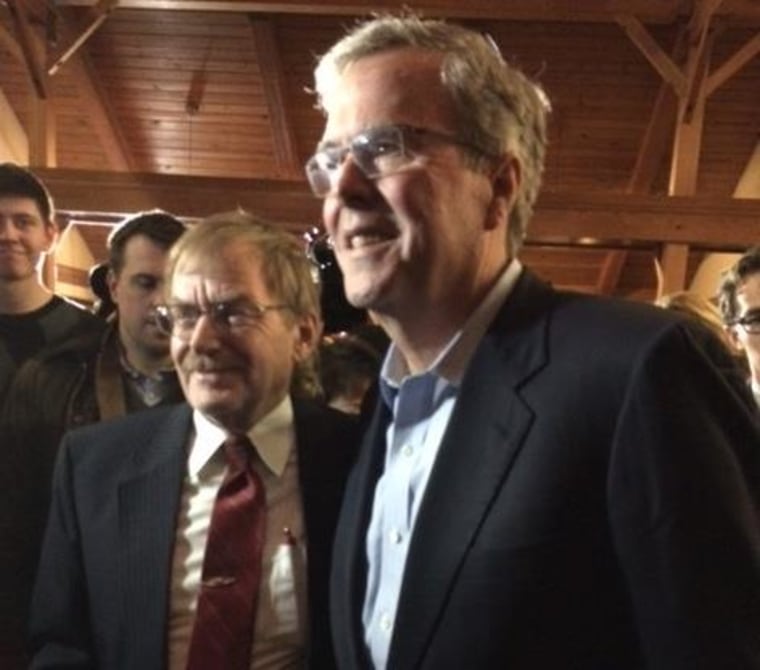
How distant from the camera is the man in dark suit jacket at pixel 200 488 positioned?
1490 millimetres

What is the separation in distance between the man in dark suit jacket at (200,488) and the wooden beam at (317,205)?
5072 mm

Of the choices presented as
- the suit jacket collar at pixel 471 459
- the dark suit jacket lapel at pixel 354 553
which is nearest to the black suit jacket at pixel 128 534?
the dark suit jacket lapel at pixel 354 553

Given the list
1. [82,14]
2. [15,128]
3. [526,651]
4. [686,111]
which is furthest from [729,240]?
[526,651]

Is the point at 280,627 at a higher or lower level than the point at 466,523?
lower

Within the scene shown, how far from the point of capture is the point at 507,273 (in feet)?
4.24

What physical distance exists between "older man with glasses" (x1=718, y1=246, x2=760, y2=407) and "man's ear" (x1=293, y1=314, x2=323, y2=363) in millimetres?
1216

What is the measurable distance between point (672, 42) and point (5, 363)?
567cm

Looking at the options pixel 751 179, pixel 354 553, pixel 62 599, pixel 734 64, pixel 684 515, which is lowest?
pixel 62 599

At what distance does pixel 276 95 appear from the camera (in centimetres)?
745

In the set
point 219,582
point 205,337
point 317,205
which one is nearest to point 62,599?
point 219,582

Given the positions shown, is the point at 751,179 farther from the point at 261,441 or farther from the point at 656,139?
the point at 261,441

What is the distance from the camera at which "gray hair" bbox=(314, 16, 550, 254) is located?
1234 millimetres

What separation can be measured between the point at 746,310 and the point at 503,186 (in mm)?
1498

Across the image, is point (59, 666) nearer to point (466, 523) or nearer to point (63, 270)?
point (466, 523)
